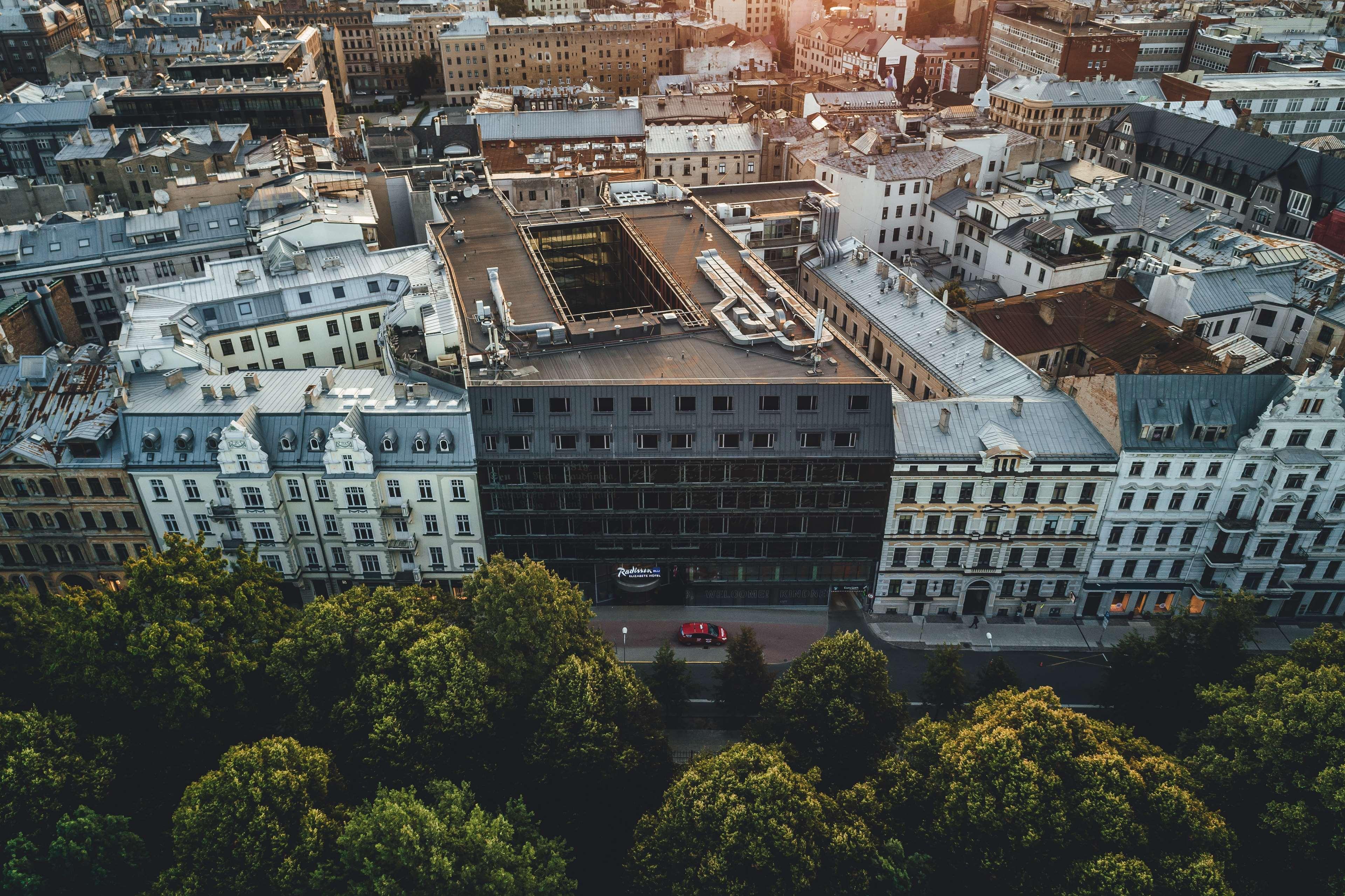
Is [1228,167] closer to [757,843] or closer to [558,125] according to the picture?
[558,125]

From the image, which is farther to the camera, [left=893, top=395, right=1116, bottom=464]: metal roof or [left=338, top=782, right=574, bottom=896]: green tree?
[left=893, top=395, right=1116, bottom=464]: metal roof

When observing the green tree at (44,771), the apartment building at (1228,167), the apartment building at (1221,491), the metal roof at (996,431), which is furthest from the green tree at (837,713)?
the apartment building at (1228,167)

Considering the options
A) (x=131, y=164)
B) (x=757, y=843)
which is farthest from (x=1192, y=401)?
(x=131, y=164)

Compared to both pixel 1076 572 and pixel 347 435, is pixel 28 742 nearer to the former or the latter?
pixel 347 435

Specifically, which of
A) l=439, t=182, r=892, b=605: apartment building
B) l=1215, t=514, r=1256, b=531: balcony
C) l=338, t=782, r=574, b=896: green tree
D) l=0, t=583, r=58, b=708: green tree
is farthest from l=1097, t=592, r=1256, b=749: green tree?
l=0, t=583, r=58, b=708: green tree

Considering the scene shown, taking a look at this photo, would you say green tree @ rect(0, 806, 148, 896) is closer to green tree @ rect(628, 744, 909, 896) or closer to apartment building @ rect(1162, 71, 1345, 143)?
green tree @ rect(628, 744, 909, 896)

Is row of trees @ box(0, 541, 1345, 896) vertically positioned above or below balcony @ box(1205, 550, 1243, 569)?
above
